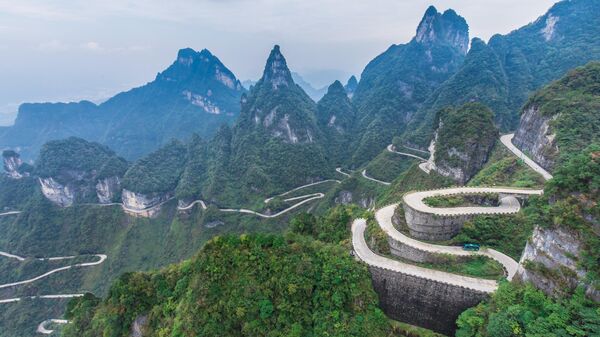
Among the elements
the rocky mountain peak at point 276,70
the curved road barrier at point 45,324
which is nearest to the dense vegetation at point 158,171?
the curved road barrier at point 45,324

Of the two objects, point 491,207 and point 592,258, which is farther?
point 491,207

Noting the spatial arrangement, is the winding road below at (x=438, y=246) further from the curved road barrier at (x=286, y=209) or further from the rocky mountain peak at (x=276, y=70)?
the rocky mountain peak at (x=276, y=70)

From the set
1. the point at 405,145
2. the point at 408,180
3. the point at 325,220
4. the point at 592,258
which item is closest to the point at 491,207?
the point at 592,258

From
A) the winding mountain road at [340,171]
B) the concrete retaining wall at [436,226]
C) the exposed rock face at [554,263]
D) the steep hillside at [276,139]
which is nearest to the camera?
the exposed rock face at [554,263]

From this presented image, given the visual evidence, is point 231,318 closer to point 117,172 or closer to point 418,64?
point 117,172

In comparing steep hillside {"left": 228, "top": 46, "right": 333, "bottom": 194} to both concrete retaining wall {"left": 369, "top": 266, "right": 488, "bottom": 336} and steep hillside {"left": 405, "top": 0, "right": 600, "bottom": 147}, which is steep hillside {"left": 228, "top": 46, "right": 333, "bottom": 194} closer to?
steep hillside {"left": 405, "top": 0, "right": 600, "bottom": 147}

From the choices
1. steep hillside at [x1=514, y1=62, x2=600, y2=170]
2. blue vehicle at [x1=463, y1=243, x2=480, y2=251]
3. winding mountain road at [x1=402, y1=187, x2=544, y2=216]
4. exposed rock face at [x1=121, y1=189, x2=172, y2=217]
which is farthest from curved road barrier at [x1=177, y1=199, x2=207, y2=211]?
steep hillside at [x1=514, y1=62, x2=600, y2=170]

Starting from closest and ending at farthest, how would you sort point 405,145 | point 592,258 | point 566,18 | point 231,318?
point 592,258
point 231,318
point 405,145
point 566,18
